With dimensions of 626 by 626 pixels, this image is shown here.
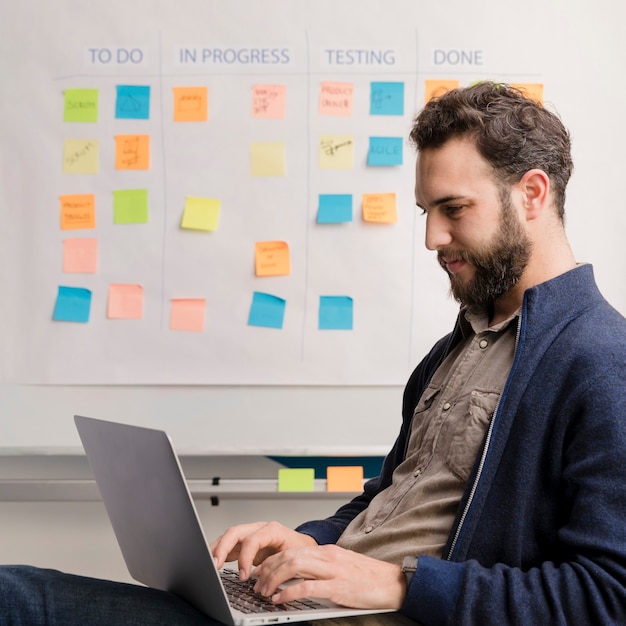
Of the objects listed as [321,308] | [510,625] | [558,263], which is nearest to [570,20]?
[321,308]

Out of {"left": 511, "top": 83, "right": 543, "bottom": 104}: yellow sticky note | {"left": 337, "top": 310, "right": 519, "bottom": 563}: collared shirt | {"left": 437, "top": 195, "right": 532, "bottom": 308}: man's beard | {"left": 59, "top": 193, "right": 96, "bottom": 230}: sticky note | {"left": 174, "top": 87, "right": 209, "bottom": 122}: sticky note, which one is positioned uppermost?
{"left": 511, "top": 83, "right": 543, "bottom": 104}: yellow sticky note

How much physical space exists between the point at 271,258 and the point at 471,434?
35.5 inches

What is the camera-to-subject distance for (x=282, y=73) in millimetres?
1895

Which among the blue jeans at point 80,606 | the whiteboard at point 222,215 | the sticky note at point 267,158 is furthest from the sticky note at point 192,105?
the blue jeans at point 80,606

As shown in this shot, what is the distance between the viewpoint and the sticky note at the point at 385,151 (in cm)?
190

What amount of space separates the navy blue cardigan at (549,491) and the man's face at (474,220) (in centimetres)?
8

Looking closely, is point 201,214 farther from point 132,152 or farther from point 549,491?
point 549,491

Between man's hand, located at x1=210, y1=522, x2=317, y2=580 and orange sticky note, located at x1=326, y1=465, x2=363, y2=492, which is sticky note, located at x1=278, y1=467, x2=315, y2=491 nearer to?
orange sticky note, located at x1=326, y1=465, x2=363, y2=492

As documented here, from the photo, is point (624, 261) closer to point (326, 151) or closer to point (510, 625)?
point (326, 151)

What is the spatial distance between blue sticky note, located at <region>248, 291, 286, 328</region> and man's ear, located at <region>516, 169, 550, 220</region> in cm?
81

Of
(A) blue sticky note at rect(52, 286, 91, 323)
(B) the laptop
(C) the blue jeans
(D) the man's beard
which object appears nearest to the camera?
(B) the laptop

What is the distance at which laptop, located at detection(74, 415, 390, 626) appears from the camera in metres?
0.88

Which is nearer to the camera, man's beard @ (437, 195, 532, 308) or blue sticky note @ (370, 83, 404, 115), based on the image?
man's beard @ (437, 195, 532, 308)

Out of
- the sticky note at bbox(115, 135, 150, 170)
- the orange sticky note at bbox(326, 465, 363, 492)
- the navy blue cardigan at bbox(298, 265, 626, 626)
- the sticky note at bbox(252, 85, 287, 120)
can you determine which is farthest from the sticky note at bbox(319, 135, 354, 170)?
the navy blue cardigan at bbox(298, 265, 626, 626)
